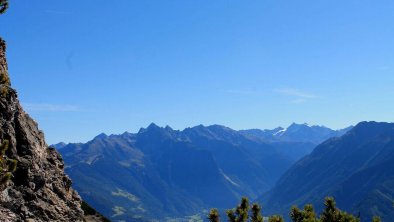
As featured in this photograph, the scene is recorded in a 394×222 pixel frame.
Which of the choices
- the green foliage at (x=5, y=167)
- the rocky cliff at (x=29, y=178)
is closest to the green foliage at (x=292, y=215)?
the rocky cliff at (x=29, y=178)

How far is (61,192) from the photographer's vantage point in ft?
196

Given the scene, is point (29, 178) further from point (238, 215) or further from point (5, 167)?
point (238, 215)

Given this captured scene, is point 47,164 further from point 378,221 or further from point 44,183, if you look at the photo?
point 378,221

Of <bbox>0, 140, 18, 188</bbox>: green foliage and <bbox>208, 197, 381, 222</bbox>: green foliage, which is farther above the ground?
<bbox>208, 197, 381, 222</bbox>: green foliage

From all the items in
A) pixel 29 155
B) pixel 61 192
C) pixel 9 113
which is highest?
pixel 9 113

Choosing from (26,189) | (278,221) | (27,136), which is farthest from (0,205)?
(278,221)

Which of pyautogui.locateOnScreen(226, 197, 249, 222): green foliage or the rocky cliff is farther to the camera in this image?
pyautogui.locateOnScreen(226, 197, 249, 222): green foliage

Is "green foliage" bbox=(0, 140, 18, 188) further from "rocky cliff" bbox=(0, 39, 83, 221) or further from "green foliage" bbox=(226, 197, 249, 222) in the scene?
"green foliage" bbox=(226, 197, 249, 222)

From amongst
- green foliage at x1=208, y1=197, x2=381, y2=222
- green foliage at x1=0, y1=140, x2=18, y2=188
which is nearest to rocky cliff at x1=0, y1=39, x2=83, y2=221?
green foliage at x1=0, y1=140, x2=18, y2=188

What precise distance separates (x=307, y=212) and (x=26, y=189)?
5472cm

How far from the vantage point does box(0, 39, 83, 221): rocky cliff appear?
48219 mm

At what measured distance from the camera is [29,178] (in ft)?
173

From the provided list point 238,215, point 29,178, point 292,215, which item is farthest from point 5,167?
point 292,215

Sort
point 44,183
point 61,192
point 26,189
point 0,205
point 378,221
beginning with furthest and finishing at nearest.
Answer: point 378,221
point 61,192
point 44,183
point 26,189
point 0,205
